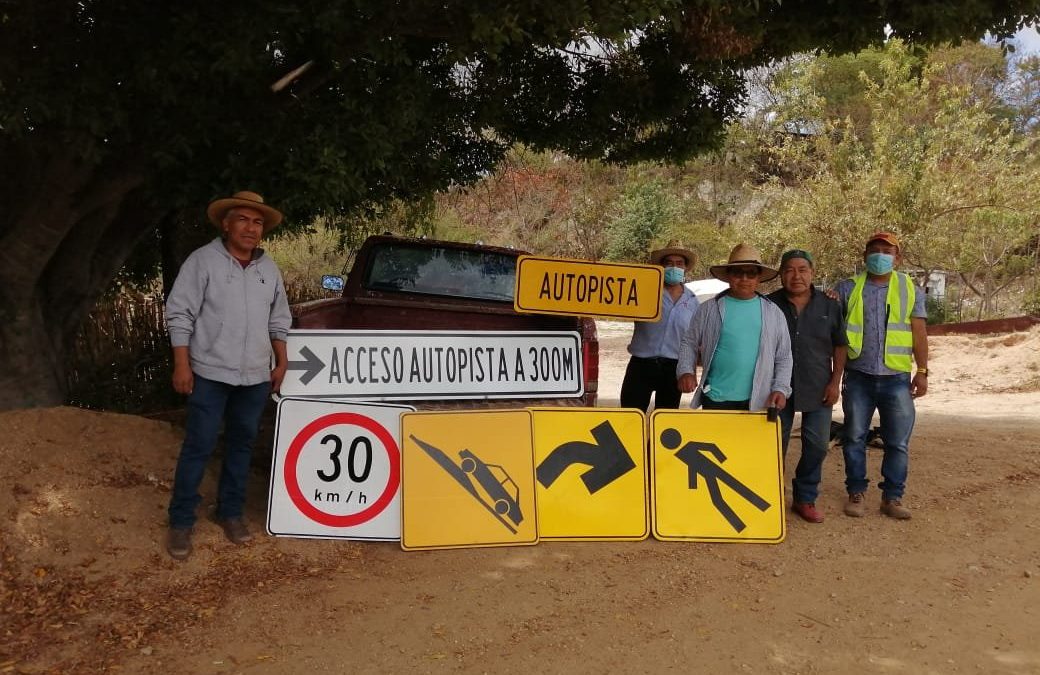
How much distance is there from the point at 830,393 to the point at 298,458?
3201mm

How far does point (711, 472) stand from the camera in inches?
182

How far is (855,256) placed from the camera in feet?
62.4

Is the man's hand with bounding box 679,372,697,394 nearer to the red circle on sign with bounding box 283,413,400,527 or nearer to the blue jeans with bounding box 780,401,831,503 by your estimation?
the blue jeans with bounding box 780,401,831,503

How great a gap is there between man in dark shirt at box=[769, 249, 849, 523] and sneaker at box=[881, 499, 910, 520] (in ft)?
1.66

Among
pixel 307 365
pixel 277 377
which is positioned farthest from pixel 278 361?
pixel 307 365

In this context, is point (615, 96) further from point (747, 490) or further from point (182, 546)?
point (182, 546)

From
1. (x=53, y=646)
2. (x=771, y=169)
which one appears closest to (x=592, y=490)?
(x=53, y=646)

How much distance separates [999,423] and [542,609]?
7.66 meters

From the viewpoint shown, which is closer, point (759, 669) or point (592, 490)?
point (759, 669)

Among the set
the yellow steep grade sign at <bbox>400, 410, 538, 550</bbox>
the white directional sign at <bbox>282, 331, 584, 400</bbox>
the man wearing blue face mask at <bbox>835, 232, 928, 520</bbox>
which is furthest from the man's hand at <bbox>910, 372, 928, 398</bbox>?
the yellow steep grade sign at <bbox>400, 410, 538, 550</bbox>

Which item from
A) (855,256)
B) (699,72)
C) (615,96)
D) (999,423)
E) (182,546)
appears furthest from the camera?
(855,256)

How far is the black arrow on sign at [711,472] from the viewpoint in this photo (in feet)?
15.0

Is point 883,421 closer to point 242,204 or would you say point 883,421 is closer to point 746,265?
point 746,265

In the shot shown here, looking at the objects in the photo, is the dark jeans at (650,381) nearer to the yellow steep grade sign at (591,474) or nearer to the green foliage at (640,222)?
the yellow steep grade sign at (591,474)
